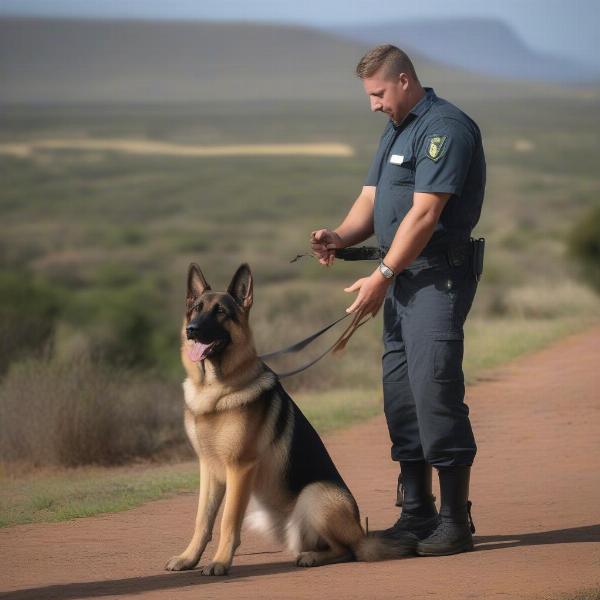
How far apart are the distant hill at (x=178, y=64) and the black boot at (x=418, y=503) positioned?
442 feet

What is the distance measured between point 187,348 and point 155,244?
175ft

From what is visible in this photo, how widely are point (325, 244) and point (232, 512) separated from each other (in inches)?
57.6

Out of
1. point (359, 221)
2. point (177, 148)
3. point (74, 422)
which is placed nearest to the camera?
point (359, 221)

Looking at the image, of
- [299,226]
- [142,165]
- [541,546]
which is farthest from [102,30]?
[541,546]

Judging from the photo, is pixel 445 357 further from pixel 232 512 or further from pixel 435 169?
pixel 232 512

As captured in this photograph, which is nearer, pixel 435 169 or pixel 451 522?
pixel 435 169

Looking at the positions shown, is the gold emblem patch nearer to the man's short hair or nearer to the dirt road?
the man's short hair

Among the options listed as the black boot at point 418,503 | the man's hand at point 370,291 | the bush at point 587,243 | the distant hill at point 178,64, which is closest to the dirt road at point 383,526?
the black boot at point 418,503

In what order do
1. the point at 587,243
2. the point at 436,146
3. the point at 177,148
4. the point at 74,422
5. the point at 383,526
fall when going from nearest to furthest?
the point at 436,146 < the point at 383,526 < the point at 74,422 < the point at 587,243 < the point at 177,148

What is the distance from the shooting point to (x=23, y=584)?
6391 mm

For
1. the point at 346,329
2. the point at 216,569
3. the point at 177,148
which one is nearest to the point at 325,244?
the point at 346,329

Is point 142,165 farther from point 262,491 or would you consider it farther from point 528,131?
point 262,491

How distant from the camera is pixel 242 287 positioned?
6449 mm

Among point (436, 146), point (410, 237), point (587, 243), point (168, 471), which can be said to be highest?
point (587, 243)
